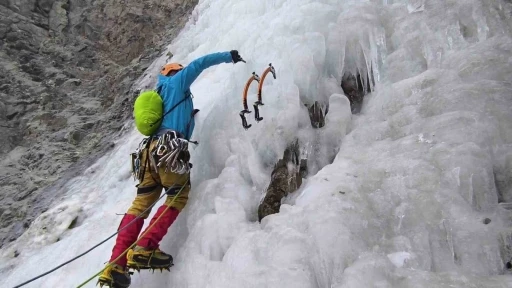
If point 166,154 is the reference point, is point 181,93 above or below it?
above

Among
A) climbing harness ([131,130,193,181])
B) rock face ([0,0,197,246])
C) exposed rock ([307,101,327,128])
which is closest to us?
climbing harness ([131,130,193,181])

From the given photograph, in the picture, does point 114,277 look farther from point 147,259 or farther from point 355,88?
point 355,88

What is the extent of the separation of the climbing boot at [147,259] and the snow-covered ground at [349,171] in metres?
0.13

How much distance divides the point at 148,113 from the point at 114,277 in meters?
1.30

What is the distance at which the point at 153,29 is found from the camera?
953 cm

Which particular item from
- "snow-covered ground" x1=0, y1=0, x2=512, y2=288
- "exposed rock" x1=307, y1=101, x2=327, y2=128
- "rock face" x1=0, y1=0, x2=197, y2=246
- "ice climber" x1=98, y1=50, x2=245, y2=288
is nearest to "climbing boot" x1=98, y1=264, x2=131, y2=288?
"ice climber" x1=98, y1=50, x2=245, y2=288

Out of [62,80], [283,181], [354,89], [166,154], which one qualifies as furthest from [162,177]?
[62,80]

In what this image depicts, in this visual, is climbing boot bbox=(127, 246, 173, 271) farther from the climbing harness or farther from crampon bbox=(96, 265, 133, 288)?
the climbing harness

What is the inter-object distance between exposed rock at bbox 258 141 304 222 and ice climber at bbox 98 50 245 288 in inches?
25.8

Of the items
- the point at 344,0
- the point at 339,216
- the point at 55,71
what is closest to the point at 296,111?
the point at 339,216

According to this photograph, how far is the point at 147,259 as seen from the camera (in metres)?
3.04

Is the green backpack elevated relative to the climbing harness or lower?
elevated

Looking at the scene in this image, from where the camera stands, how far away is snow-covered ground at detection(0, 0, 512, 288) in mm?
2414

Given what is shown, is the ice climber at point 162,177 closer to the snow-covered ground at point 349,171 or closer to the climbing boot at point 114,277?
Answer: the climbing boot at point 114,277
